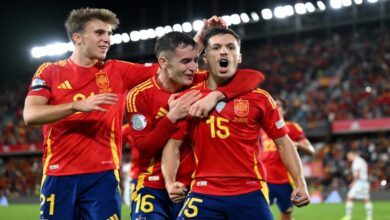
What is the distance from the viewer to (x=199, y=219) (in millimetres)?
4395

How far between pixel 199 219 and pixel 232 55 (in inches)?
50.1

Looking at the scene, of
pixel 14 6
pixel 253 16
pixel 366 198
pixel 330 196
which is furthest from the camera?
pixel 253 16

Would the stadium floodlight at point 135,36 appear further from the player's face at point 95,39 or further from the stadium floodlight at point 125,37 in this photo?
the player's face at point 95,39

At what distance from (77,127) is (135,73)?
0.84 m

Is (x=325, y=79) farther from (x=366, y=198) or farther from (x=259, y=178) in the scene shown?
(x=259, y=178)

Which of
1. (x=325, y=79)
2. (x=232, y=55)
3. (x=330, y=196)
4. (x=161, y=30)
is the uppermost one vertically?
(x=161, y=30)

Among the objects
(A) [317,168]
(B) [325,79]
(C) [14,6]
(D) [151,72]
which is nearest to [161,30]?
(C) [14,6]

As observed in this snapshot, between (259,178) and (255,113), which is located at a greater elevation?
(255,113)

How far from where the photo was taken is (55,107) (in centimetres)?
458

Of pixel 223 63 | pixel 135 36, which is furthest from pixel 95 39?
pixel 135 36

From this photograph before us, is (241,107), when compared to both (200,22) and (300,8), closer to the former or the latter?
(300,8)

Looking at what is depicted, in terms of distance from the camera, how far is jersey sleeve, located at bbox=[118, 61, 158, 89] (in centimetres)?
542

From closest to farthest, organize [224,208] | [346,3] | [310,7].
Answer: [224,208]
[346,3]
[310,7]

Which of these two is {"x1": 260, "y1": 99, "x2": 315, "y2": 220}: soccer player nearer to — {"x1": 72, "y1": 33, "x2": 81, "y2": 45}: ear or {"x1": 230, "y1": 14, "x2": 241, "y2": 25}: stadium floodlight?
{"x1": 72, "y1": 33, "x2": 81, "y2": 45}: ear
